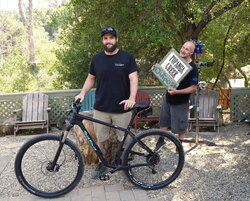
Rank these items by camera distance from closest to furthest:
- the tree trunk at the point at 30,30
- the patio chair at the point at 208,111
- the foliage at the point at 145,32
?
1. the foliage at the point at 145,32
2. the patio chair at the point at 208,111
3. the tree trunk at the point at 30,30

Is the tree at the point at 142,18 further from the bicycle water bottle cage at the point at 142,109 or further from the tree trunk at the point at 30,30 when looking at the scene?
the tree trunk at the point at 30,30

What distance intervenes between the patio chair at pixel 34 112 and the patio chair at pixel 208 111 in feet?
10.7

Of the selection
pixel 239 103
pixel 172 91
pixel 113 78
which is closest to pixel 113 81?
pixel 113 78

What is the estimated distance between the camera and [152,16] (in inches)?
180

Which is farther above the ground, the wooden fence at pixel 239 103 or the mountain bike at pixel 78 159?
the wooden fence at pixel 239 103

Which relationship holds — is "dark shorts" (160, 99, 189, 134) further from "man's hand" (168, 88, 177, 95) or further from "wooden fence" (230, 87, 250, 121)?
"wooden fence" (230, 87, 250, 121)

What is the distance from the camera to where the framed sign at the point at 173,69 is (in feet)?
11.9

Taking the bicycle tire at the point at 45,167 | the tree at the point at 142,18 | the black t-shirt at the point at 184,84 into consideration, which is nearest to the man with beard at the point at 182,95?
the black t-shirt at the point at 184,84

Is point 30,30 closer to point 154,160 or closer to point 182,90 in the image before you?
point 182,90

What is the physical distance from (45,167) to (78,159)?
1.69 feet

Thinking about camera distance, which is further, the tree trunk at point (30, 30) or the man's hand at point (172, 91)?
the tree trunk at point (30, 30)

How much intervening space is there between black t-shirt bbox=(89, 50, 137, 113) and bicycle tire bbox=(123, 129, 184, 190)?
46 centimetres

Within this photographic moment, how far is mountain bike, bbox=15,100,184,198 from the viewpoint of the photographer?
120 inches

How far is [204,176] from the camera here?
11.7 feet
